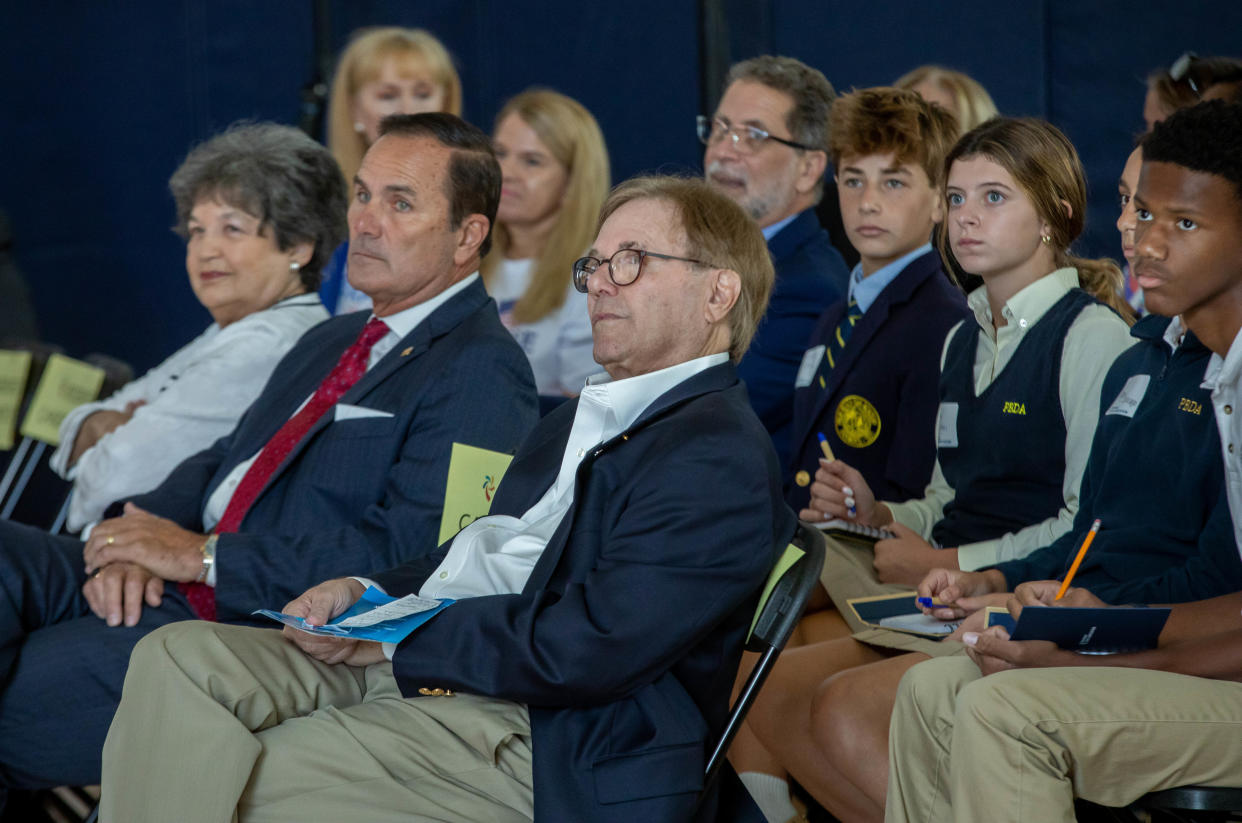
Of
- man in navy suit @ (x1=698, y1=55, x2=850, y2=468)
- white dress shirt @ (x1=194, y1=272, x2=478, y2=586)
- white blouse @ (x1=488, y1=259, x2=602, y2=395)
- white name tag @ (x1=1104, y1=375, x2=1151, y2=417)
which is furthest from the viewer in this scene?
white blouse @ (x1=488, y1=259, x2=602, y2=395)

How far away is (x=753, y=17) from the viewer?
4.58m

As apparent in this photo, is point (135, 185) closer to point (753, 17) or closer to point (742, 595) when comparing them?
point (753, 17)

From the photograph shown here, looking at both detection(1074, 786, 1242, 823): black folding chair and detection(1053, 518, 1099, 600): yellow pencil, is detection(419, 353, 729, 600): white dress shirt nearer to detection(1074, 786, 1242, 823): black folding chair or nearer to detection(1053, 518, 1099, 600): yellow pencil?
detection(1053, 518, 1099, 600): yellow pencil

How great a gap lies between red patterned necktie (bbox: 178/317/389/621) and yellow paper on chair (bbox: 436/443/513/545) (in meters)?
0.46

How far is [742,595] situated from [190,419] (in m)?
1.93

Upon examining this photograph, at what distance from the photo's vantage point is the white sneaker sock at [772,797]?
2.50 m

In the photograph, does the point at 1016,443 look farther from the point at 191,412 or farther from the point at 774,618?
the point at 191,412

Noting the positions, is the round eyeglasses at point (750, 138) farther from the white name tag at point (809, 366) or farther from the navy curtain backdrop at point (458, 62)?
the white name tag at point (809, 366)

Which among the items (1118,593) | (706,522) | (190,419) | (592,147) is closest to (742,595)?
(706,522)

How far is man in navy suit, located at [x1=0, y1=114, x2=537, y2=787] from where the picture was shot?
2.44 metres

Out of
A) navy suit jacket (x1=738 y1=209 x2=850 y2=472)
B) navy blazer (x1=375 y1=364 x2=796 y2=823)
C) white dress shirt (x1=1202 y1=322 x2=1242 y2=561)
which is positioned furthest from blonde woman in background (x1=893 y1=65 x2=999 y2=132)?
navy blazer (x1=375 y1=364 x2=796 y2=823)

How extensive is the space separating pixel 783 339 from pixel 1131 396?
4.51 ft

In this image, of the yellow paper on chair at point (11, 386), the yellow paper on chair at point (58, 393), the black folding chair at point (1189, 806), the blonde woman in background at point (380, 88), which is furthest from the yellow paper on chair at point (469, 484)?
the blonde woman in background at point (380, 88)

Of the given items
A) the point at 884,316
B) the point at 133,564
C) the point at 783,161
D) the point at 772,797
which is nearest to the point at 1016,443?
the point at 884,316
